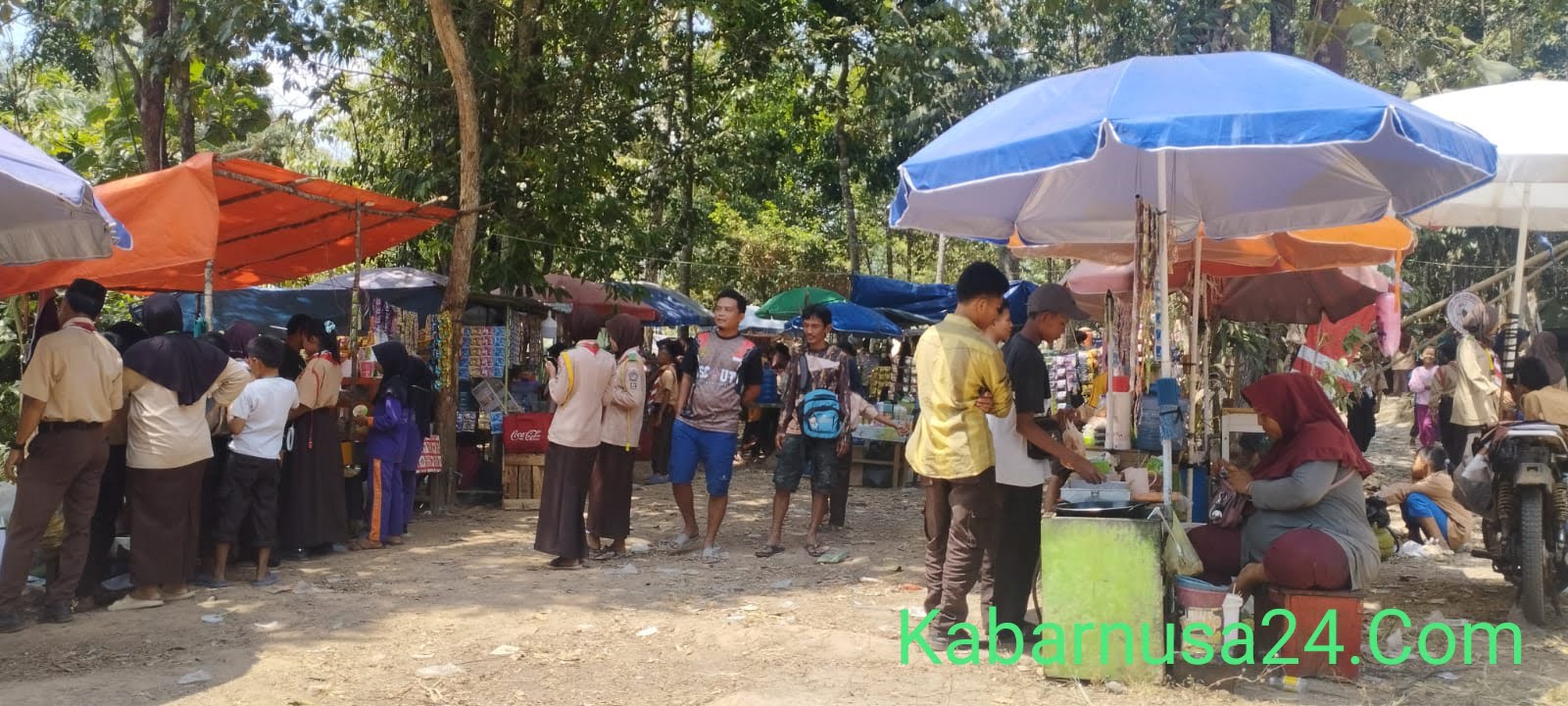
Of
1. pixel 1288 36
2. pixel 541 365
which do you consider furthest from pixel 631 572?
pixel 1288 36

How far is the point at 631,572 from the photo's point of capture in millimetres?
7680

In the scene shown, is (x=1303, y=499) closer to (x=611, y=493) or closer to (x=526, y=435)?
(x=611, y=493)

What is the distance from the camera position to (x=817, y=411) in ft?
27.9

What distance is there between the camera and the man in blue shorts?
26.4 ft

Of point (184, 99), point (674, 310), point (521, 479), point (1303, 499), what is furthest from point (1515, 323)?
point (674, 310)

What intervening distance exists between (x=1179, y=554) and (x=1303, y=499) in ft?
2.07

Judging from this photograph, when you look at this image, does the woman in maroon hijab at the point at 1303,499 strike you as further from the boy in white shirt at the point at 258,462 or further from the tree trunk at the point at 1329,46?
the tree trunk at the point at 1329,46

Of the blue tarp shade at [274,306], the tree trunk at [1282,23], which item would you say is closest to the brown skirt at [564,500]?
the blue tarp shade at [274,306]

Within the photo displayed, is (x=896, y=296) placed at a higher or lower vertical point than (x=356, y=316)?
higher

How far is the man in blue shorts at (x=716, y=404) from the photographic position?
8039 millimetres

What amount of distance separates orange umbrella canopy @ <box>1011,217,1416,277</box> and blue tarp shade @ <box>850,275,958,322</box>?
7.27 m

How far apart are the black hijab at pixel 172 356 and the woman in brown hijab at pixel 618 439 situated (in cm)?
235

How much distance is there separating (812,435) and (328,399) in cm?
332

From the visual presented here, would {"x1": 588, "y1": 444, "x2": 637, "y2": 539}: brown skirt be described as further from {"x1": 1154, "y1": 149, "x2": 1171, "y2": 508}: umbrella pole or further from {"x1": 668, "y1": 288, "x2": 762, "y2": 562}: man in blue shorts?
{"x1": 1154, "y1": 149, "x2": 1171, "y2": 508}: umbrella pole
